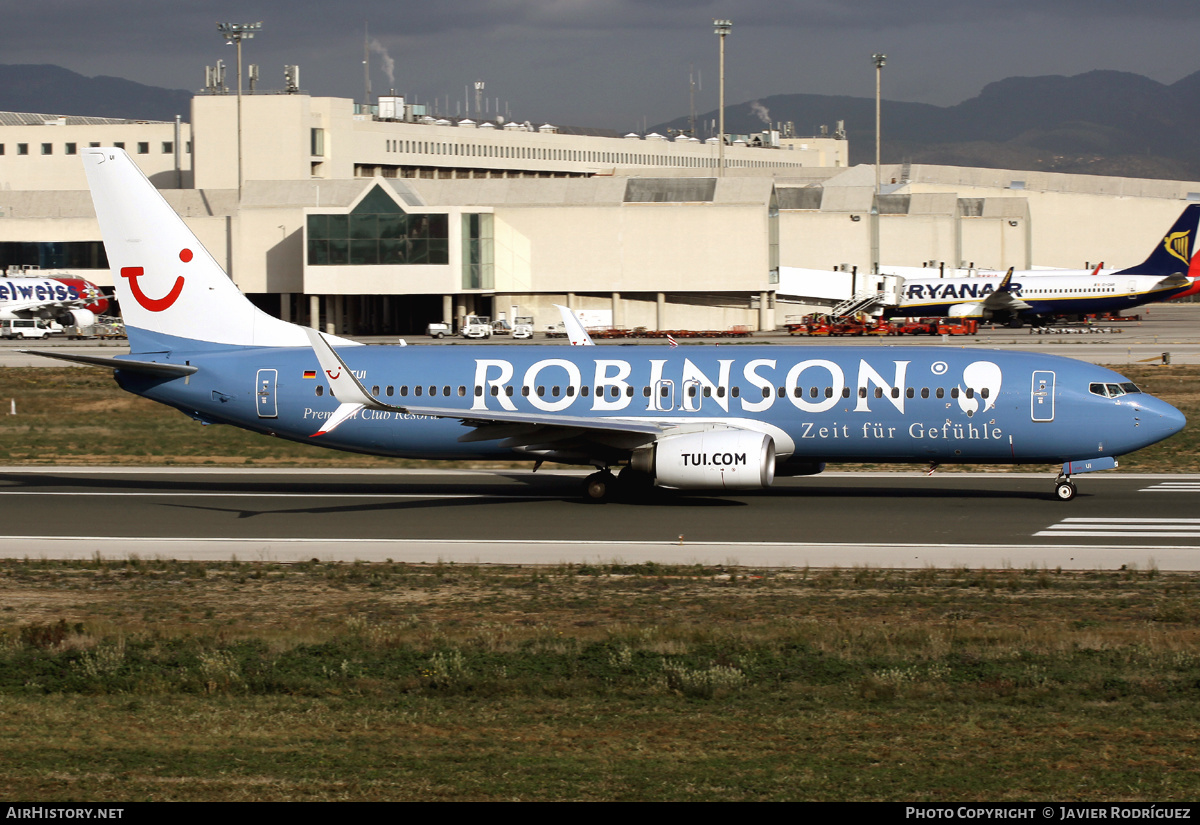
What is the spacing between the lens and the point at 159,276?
3553 cm

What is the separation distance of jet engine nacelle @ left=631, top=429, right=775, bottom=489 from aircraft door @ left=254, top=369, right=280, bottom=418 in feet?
34.7

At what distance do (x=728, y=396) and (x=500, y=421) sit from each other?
5925 mm

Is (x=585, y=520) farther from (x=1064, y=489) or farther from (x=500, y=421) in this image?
(x=1064, y=489)

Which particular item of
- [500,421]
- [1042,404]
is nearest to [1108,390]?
[1042,404]

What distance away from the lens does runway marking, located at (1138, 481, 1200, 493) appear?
3522 cm

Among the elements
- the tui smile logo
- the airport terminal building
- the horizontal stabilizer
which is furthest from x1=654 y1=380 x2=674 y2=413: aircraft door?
the airport terminal building

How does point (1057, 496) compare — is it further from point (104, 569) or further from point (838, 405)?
point (104, 569)

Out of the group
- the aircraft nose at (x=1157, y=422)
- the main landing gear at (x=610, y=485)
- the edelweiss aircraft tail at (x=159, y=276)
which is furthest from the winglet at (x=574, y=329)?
the aircraft nose at (x=1157, y=422)

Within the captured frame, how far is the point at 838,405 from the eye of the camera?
32.8m

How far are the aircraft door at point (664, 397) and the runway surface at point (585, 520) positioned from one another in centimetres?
255

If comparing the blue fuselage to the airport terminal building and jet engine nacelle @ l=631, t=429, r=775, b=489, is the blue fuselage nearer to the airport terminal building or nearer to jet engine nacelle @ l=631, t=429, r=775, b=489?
jet engine nacelle @ l=631, t=429, r=775, b=489

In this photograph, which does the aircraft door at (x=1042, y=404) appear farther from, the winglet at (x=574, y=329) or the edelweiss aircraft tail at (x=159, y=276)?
the edelweiss aircraft tail at (x=159, y=276)

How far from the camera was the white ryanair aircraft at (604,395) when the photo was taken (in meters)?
32.2
